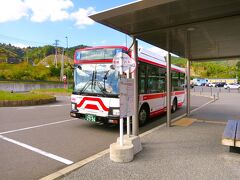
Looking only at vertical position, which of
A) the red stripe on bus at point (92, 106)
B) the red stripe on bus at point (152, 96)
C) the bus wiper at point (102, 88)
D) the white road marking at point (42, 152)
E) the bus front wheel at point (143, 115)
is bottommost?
the white road marking at point (42, 152)

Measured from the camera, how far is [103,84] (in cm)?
802

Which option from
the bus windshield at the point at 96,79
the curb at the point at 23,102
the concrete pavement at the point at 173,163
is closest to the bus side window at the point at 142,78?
the bus windshield at the point at 96,79

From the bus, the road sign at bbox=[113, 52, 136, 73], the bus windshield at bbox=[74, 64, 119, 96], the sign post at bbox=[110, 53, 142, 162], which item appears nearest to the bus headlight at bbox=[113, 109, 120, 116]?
the bus

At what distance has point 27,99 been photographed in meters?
17.1

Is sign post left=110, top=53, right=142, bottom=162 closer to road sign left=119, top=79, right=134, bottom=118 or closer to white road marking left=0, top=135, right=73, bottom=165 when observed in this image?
road sign left=119, top=79, right=134, bottom=118

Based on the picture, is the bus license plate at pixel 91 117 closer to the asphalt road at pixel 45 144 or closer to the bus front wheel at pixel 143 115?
the asphalt road at pixel 45 144

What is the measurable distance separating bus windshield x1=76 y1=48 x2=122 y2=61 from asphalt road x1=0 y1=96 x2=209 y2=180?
8.64 ft

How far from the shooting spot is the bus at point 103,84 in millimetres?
7820

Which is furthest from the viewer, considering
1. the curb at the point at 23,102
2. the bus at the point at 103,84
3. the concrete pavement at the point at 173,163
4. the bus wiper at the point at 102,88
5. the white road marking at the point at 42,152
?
the curb at the point at 23,102

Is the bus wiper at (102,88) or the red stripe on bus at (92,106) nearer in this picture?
the bus wiper at (102,88)

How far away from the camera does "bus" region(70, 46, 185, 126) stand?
7.82 meters

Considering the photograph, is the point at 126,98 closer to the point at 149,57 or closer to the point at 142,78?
the point at 142,78

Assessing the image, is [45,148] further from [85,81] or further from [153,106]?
[153,106]

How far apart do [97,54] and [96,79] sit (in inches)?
35.2
